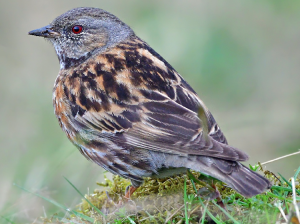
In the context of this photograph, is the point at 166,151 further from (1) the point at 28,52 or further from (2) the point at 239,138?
(1) the point at 28,52

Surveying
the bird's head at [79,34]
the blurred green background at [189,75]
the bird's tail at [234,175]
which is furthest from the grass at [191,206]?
the bird's head at [79,34]

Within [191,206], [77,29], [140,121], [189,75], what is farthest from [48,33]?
[189,75]

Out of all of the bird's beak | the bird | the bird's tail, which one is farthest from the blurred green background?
the bird's tail

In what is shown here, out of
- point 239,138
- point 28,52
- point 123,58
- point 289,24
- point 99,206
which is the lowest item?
point 99,206

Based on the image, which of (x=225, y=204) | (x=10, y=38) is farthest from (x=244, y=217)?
(x=10, y=38)

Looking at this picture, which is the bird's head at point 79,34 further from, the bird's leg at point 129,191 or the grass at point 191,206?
the grass at point 191,206

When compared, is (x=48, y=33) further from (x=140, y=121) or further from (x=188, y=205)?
(x=188, y=205)

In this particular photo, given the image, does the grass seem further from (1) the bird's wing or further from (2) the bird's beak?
(2) the bird's beak
